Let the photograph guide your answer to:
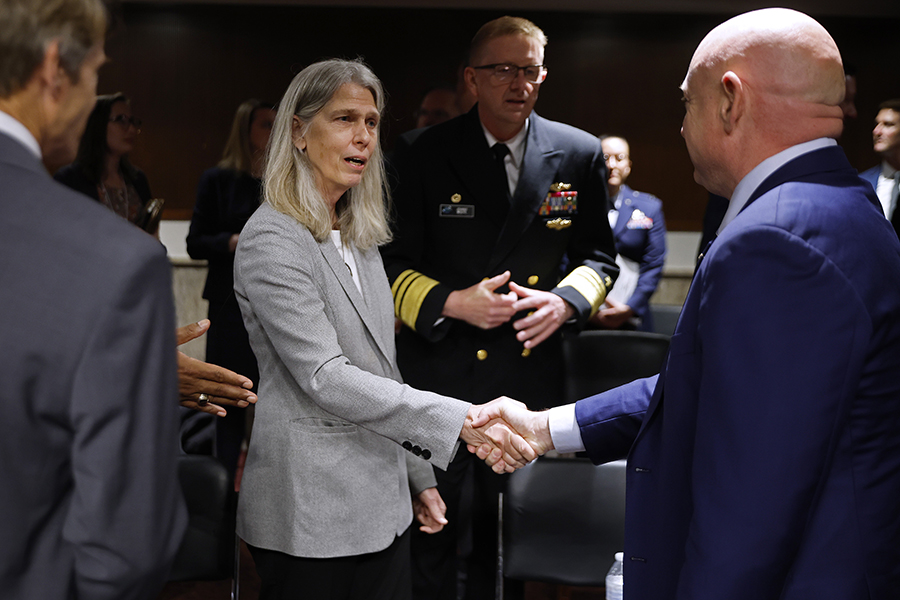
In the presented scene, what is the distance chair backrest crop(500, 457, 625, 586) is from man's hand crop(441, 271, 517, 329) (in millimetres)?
453

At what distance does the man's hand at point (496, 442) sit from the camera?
2018mm

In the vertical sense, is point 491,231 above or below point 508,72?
below

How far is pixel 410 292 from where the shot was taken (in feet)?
8.52

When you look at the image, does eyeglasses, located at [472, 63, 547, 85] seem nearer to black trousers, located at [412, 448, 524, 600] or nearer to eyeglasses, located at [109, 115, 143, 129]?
black trousers, located at [412, 448, 524, 600]

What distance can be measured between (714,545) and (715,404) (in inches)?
8.1

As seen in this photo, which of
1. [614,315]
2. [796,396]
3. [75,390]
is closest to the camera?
[75,390]

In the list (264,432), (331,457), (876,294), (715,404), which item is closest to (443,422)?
(331,457)

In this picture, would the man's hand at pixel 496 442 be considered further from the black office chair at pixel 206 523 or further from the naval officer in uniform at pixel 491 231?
the black office chair at pixel 206 523

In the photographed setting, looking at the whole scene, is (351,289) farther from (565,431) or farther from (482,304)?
(482,304)

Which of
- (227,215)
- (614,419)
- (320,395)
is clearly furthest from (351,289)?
(227,215)

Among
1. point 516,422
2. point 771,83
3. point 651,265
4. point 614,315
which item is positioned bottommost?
point 614,315

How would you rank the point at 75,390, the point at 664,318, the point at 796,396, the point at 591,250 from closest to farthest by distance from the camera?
1. the point at 75,390
2. the point at 796,396
3. the point at 591,250
4. the point at 664,318

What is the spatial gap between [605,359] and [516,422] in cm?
139

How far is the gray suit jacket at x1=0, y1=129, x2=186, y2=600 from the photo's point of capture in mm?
882
